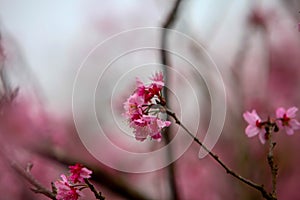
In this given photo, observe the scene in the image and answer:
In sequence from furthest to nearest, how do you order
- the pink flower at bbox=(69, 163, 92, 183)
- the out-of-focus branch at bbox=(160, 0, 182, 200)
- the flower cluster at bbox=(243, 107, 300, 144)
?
the out-of-focus branch at bbox=(160, 0, 182, 200) → the flower cluster at bbox=(243, 107, 300, 144) → the pink flower at bbox=(69, 163, 92, 183)

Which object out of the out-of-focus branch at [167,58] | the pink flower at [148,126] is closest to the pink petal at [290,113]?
the pink flower at [148,126]

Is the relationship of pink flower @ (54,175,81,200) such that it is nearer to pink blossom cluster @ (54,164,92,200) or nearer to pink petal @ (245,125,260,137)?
pink blossom cluster @ (54,164,92,200)

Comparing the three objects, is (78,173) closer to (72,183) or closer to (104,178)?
(72,183)

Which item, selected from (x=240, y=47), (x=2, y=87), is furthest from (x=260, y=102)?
(x=2, y=87)

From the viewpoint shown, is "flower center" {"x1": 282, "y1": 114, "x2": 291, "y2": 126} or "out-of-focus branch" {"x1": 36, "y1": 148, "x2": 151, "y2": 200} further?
"out-of-focus branch" {"x1": 36, "y1": 148, "x2": 151, "y2": 200}

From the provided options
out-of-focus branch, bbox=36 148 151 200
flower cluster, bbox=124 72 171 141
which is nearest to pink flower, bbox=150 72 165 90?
flower cluster, bbox=124 72 171 141

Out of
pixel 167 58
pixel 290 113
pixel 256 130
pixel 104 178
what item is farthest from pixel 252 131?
pixel 104 178
